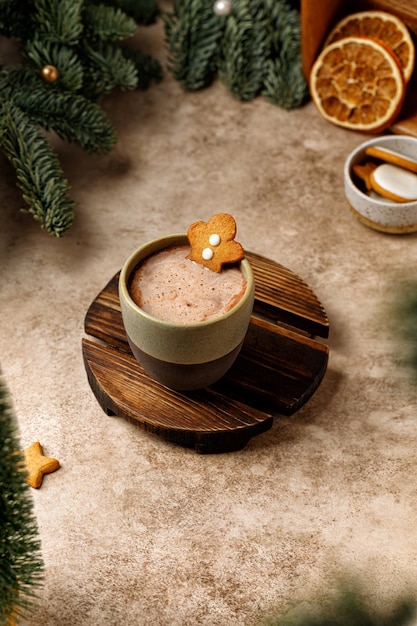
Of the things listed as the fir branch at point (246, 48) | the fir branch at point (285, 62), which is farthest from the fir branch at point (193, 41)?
the fir branch at point (285, 62)

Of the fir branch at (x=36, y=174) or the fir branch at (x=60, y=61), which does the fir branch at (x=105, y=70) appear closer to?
the fir branch at (x=60, y=61)

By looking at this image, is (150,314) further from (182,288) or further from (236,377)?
(236,377)

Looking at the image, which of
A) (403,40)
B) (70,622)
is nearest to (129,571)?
(70,622)

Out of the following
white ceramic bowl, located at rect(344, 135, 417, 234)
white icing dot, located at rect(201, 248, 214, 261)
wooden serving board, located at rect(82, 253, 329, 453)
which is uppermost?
white icing dot, located at rect(201, 248, 214, 261)

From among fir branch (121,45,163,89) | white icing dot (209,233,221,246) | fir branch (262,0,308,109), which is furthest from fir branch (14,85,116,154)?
white icing dot (209,233,221,246)

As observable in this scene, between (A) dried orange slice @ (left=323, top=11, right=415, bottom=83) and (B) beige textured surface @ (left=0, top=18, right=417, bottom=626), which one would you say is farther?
(A) dried orange slice @ (left=323, top=11, right=415, bottom=83)

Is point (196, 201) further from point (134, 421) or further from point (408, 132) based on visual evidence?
point (134, 421)

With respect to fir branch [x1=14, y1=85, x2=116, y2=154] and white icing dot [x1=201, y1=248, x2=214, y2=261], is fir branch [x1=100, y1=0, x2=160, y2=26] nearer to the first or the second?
fir branch [x1=14, y1=85, x2=116, y2=154]
